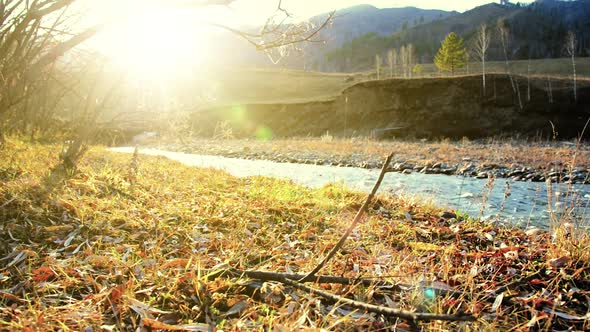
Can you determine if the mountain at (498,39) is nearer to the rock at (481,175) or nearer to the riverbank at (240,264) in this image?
the rock at (481,175)

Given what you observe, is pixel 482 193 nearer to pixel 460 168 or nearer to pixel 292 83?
pixel 460 168

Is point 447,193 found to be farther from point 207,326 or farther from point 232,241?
point 207,326

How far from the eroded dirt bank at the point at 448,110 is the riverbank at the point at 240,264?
24.3m

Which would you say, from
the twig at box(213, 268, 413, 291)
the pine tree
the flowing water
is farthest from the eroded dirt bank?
the twig at box(213, 268, 413, 291)

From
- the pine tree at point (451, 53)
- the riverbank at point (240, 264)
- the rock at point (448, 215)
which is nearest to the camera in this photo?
the riverbank at point (240, 264)

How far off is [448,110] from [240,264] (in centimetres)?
3228

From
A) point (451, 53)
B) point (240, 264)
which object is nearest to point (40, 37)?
point (240, 264)

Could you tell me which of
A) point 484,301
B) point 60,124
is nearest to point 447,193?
point 484,301

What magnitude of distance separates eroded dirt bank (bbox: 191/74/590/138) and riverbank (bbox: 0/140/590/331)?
24274 mm

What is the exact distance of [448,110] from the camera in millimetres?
30719

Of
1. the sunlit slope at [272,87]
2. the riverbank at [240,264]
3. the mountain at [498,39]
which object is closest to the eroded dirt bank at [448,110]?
the sunlit slope at [272,87]

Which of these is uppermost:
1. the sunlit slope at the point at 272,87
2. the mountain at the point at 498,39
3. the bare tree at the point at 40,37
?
the mountain at the point at 498,39

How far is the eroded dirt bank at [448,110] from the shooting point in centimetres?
2856

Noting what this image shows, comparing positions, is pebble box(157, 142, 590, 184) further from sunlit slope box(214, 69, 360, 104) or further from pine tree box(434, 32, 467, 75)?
pine tree box(434, 32, 467, 75)
